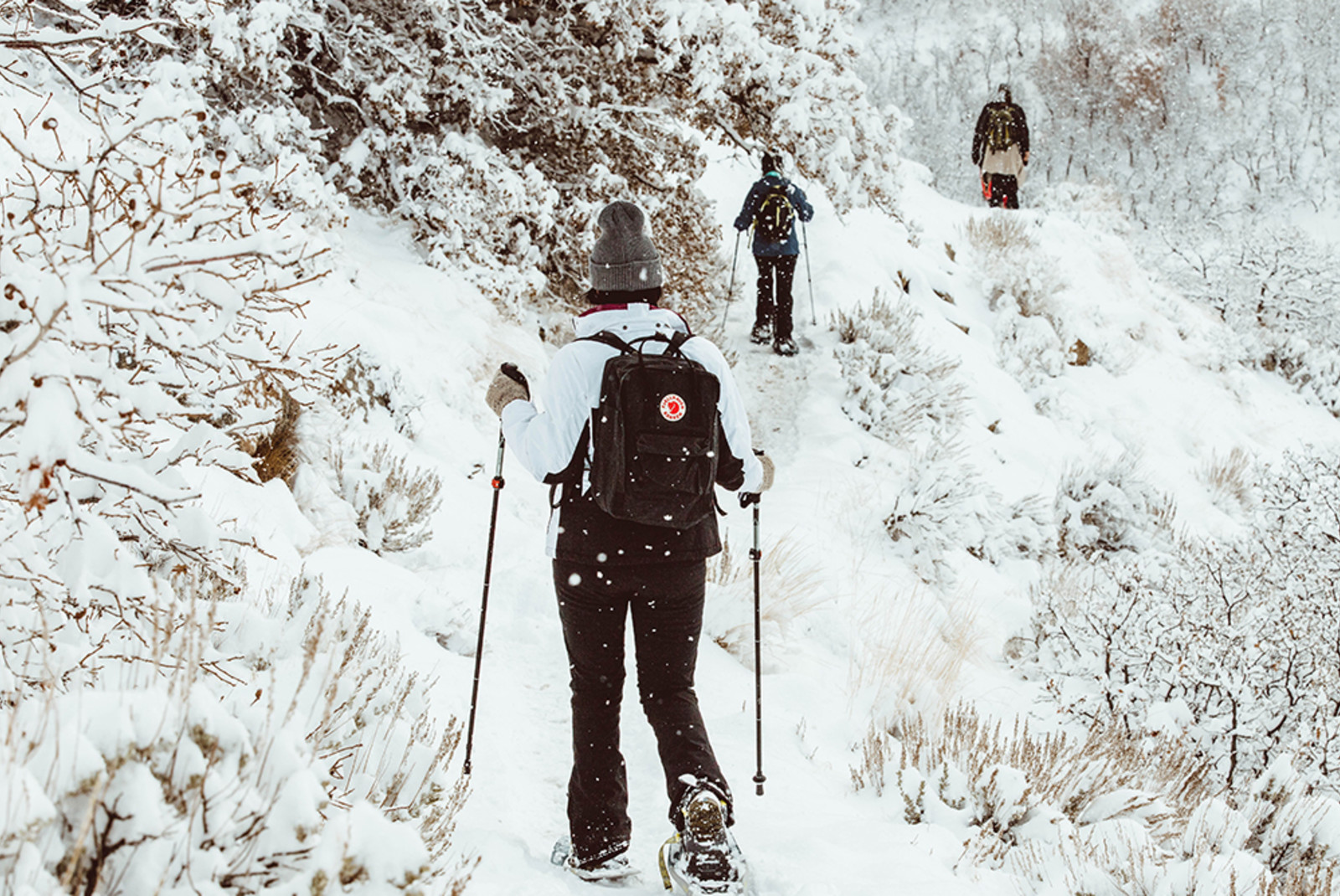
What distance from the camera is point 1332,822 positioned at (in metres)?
3.44

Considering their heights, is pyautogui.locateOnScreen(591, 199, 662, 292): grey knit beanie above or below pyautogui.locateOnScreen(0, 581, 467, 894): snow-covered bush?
above

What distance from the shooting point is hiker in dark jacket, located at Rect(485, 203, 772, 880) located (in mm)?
2707

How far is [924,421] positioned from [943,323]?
2.79 metres

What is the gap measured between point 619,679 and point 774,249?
7.15 m

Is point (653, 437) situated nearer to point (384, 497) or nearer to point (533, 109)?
point (384, 497)

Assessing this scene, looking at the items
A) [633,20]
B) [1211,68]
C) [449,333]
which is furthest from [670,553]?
[1211,68]

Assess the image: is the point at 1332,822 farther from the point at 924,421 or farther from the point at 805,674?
the point at 924,421

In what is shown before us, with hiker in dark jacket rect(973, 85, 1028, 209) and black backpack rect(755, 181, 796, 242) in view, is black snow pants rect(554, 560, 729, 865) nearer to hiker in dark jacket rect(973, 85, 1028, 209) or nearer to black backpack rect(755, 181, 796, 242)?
black backpack rect(755, 181, 796, 242)

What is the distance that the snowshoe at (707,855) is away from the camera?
2574 millimetres

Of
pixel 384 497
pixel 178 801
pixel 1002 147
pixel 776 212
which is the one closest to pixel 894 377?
pixel 776 212

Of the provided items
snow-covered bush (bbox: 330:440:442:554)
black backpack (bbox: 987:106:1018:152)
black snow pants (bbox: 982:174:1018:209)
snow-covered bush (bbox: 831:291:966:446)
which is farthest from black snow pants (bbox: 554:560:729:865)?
black snow pants (bbox: 982:174:1018:209)

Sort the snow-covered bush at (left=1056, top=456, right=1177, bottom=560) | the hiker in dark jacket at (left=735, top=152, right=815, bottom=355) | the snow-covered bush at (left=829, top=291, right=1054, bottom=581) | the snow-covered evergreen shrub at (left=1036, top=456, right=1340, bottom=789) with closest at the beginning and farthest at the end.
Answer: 1. the snow-covered evergreen shrub at (left=1036, top=456, right=1340, bottom=789)
2. the snow-covered bush at (left=829, top=291, right=1054, bottom=581)
3. the snow-covered bush at (left=1056, top=456, right=1177, bottom=560)
4. the hiker in dark jacket at (left=735, top=152, right=815, bottom=355)

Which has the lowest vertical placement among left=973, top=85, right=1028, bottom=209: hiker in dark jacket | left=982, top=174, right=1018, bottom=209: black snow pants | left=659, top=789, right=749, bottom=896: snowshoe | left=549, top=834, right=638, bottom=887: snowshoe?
left=549, top=834, right=638, bottom=887: snowshoe

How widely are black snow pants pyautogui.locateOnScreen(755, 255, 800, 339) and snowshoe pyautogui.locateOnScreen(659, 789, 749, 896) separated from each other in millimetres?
7476
